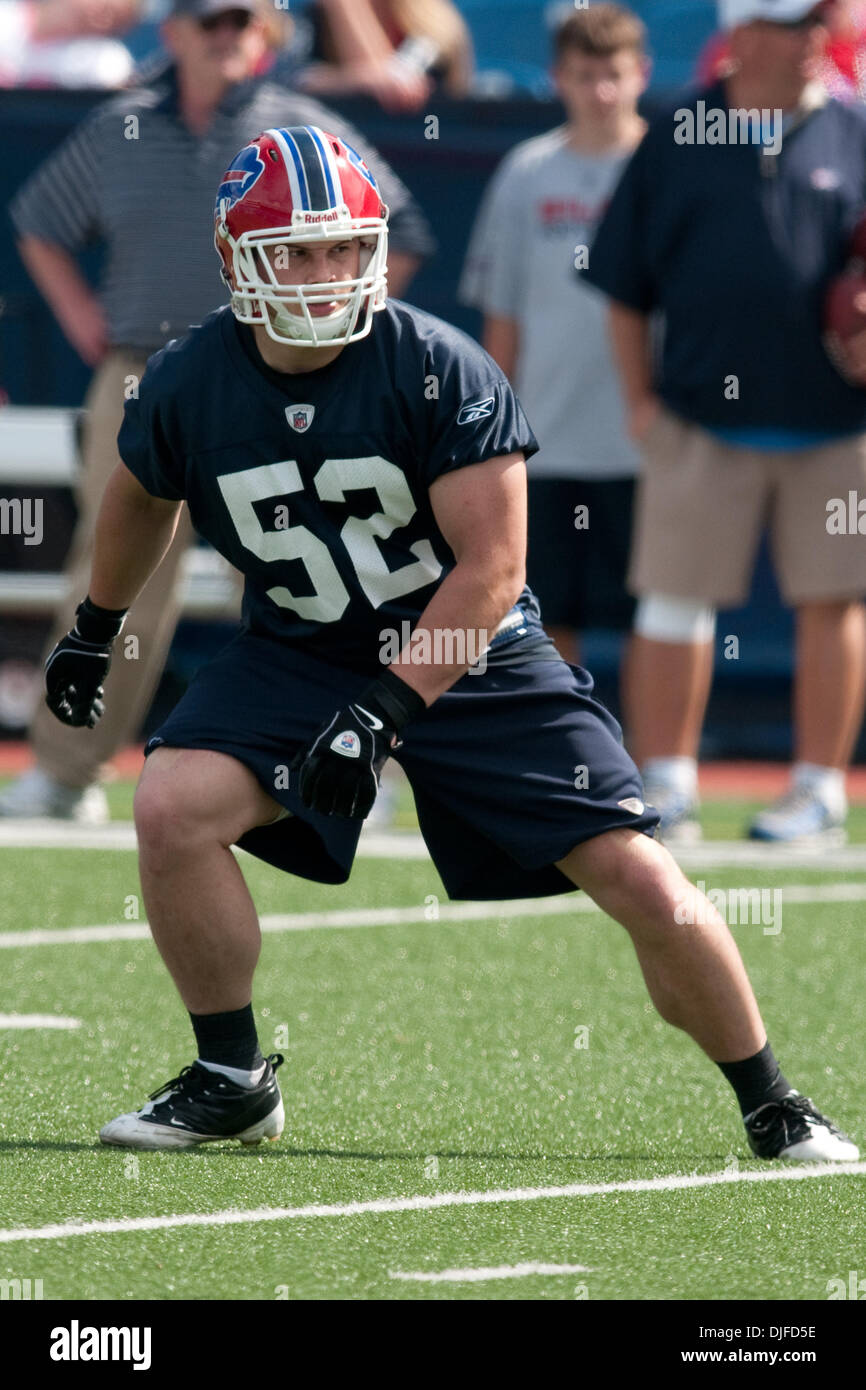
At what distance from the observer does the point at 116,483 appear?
393 centimetres

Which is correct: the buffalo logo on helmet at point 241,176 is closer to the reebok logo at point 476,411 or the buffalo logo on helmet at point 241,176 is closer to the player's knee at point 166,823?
the reebok logo at point 476,411

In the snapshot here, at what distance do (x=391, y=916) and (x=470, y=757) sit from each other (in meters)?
2.16

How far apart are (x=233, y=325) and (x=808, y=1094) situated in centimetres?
163

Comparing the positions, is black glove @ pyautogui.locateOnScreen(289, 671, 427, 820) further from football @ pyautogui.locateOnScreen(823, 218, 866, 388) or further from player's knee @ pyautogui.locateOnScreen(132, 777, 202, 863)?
football @ pyautogui.locateOnScreen(823, 218, 866, 388)

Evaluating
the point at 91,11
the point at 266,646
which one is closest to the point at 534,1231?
the point at 266,646

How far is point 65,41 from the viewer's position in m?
10.3

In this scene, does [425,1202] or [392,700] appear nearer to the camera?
[425,1202]

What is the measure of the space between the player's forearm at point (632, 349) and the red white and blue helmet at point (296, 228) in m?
3.44

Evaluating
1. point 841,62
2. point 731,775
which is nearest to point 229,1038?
point 841,62

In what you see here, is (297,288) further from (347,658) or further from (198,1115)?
(198,1115)

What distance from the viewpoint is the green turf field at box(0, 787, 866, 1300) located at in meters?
3.12

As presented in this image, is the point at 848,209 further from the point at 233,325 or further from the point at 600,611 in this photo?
the point at 233,325

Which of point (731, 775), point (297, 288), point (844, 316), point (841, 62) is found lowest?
point (731, 775)
